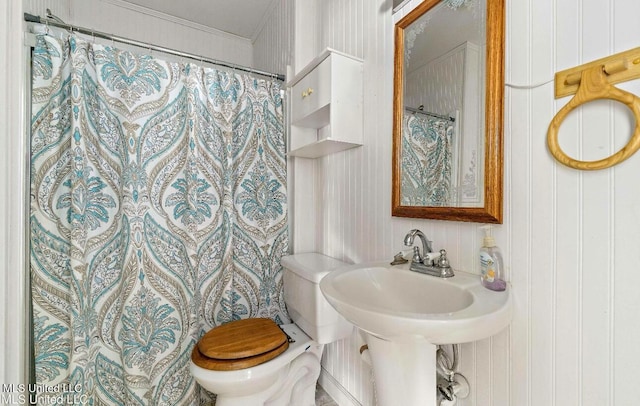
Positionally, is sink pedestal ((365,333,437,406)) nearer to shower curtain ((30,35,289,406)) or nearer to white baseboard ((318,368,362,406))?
white baseboard ((318,368,362,406))

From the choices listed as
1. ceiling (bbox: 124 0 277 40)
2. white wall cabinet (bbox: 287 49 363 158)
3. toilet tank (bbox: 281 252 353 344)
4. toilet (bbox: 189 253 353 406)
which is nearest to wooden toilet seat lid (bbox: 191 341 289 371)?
toilet (bbox: 189 253 353 406)

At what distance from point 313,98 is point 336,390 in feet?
5.05

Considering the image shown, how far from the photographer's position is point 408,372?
2.55 ft

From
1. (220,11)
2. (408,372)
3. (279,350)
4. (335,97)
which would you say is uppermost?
(220,11)

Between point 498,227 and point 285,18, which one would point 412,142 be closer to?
point 498,227


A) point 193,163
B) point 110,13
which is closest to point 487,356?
point 193,163

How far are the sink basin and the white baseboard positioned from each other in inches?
29.6

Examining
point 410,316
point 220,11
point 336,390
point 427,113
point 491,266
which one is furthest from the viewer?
point 220,11

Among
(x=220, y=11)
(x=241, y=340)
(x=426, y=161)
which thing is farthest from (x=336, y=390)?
(x=220, y=11)

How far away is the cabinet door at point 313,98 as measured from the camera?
1.24 m

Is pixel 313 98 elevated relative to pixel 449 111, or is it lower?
elevated

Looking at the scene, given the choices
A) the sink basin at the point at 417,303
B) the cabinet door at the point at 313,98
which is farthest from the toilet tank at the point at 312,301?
the cabinet door at the point at 313,98

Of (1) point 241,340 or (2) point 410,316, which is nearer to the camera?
(2) point 410,316

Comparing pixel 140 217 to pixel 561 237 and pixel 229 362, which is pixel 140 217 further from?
pixel 561 237
